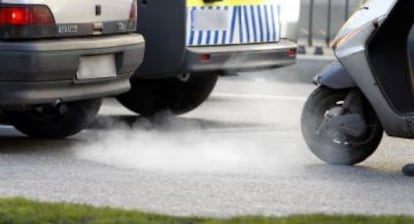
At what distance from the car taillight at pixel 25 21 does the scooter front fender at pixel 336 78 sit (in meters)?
1.69

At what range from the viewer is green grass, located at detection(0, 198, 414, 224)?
22.2ft

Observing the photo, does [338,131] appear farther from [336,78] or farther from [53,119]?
[53,119]

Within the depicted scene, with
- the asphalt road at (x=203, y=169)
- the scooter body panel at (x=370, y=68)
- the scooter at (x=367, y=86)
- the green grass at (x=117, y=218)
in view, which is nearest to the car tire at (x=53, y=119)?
the asphalt road at (x=203, y=169)

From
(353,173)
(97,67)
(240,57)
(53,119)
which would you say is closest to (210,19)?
(240,57)

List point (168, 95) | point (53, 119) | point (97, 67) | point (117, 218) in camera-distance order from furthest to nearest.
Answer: point (168, 95) → point (53, 119) → point (97, 67) → point (117, 218)

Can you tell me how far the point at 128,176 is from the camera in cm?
869

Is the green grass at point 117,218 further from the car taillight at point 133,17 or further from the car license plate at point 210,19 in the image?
the car license plate at point 210,19

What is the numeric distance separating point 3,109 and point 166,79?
2675 mm

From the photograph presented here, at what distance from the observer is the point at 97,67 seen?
9.84 m

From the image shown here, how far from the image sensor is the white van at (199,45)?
36.3 ft

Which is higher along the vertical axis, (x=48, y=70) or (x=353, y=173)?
(x=48, y=70)

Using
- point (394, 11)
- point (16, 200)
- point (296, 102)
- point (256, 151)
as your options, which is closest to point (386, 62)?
point (394, 11)

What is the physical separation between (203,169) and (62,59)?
1148 millimetres

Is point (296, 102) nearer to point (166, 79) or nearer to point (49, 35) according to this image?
point (166, 79)
